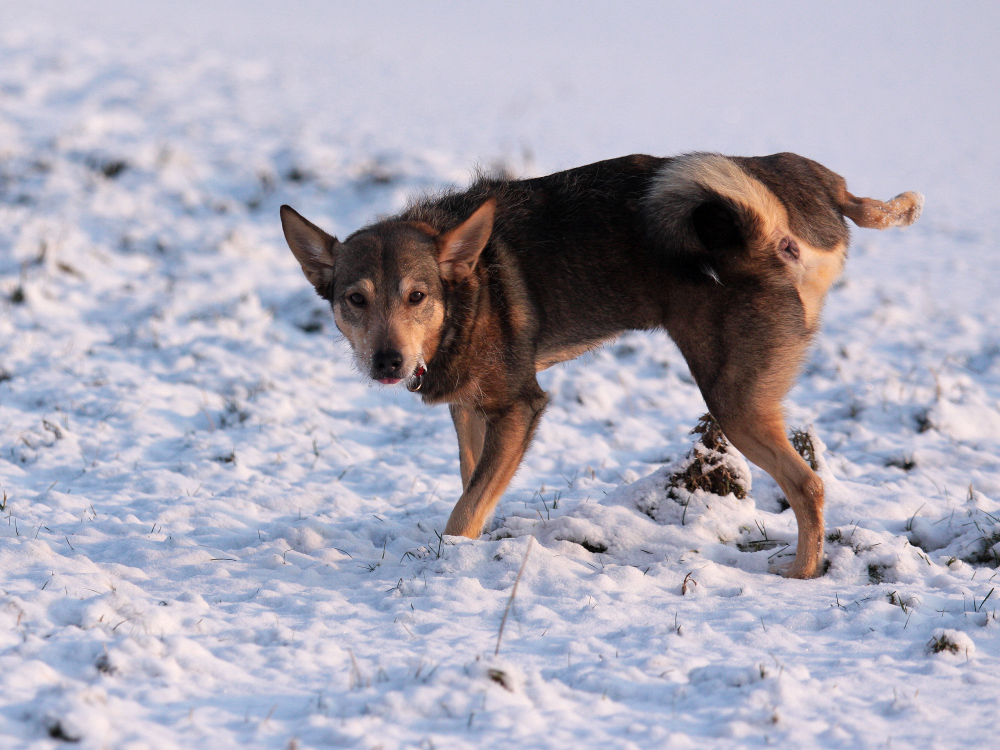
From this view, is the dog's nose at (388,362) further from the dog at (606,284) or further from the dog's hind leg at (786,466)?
the dog's hind leg at (786,466)

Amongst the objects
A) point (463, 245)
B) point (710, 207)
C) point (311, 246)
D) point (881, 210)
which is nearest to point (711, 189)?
point (710, 207)

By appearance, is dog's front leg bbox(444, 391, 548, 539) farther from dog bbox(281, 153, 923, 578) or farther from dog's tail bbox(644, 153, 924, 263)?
dog's tail bbox(644, 153, 924, 263)

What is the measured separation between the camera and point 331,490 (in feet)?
17.1

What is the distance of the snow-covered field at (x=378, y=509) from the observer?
2730 mm

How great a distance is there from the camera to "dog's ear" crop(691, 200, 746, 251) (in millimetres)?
4023

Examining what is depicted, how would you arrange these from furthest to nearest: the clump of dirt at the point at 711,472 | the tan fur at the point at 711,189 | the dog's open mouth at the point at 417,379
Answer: the clump of dirt at the point at 711,472 → the dog's open mouth at the point at 417,379 → the tan fur at the point at 711,189

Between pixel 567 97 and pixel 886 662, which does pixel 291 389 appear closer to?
pixel 886 662

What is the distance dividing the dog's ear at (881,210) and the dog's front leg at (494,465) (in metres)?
1.95

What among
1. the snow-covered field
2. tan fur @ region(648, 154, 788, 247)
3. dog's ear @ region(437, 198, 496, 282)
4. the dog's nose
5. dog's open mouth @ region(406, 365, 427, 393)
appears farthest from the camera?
dog's open mouth @ region(406, 365, 427, 393)

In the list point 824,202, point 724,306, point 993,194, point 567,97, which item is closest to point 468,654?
point 724,306

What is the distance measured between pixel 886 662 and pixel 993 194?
1564 centimetres

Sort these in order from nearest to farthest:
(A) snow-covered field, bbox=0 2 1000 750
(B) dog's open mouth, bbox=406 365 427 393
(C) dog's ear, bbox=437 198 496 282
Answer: (A) snow-covered field, bbox=0 2 1000 750 < (C) dog's ear, bbox=437 198 496 282 < (B) dog's open mouth, bbox=406 365 427 393

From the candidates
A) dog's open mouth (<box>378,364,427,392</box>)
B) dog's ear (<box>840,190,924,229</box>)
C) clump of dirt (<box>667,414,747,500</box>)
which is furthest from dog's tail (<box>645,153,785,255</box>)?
dog's open mouth (<box>378,364,427,392</box>)

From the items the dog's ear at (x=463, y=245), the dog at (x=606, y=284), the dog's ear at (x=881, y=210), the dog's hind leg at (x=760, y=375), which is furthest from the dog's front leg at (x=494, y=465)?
the dog's ear at (x=881, y=210)
